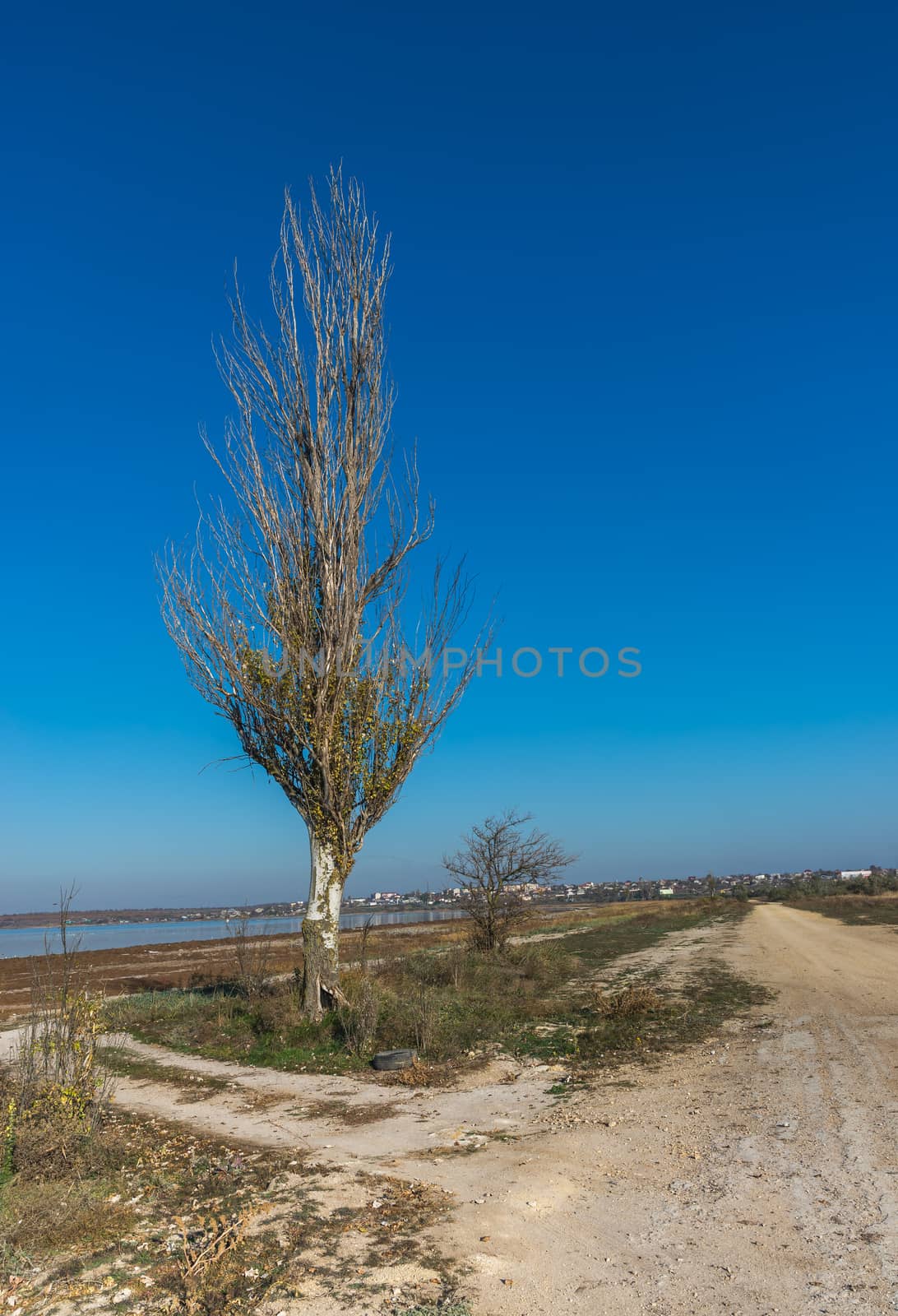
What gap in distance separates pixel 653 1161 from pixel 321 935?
755 cm

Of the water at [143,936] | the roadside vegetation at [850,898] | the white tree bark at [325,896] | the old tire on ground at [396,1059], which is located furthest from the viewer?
the water at [143,936]

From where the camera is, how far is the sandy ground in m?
4.65

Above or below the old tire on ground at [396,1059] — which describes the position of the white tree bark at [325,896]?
above

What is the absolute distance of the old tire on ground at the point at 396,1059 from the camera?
35.0ft

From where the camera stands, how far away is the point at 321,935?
13258mm

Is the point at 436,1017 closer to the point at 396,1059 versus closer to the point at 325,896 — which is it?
the point at 396,1059

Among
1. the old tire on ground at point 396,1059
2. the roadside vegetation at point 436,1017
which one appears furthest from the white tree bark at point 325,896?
the old tire on ground at point 396,1059

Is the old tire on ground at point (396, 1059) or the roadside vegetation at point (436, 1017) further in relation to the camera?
the roadside vegetation at point (436, 1017)

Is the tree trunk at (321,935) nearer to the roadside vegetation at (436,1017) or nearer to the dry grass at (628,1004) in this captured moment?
the roadside vegetation at (436,1017)

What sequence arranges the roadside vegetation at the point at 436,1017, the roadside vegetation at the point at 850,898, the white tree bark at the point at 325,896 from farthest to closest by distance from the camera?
the roadside vegetation at the point at 850,898, the white tree bark at the point at 325,896, the roadside vegetation at the point at 436,1017

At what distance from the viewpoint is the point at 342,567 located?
564 inches

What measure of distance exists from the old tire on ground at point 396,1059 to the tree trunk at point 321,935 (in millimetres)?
→ 2423

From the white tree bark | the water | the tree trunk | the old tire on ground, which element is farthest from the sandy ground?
the water

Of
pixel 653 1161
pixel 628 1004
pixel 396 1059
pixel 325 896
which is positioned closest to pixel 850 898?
pixel 628 1004
